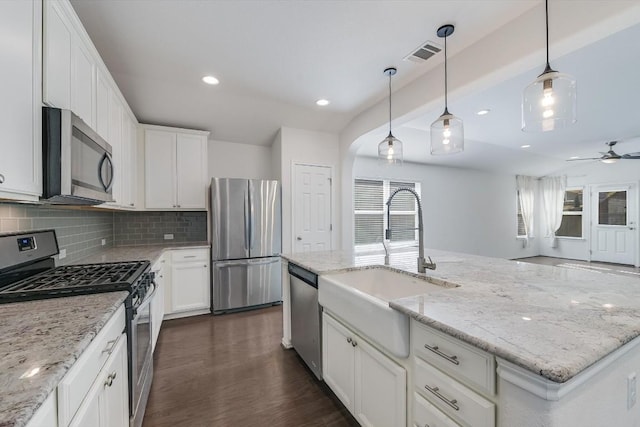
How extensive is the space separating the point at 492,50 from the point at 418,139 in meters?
2.58

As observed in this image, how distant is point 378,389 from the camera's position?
1325 millimetres

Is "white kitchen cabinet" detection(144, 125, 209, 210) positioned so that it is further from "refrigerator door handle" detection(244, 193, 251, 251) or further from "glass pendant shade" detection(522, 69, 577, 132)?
"glass pendant shade" detection(522, 69, 577, 132)

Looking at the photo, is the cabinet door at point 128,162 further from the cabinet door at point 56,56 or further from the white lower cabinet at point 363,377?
the white lower cabinet at point 363,377

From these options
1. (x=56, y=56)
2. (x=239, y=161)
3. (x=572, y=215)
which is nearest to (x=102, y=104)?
(x=56, y=56)

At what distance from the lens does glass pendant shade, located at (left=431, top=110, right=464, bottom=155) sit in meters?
2.04

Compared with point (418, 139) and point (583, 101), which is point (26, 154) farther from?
point (583, 101)

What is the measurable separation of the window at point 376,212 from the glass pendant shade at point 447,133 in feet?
9.99

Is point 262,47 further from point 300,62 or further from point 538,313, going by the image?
→ point 538,313

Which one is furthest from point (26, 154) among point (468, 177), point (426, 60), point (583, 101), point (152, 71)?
point (468, 177)

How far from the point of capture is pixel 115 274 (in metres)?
1.59

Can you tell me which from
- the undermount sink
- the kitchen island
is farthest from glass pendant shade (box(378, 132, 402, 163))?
the kitchen island

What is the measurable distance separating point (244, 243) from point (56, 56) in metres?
2.51

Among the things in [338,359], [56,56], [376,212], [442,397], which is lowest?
[338,359]

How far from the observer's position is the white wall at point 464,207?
582cm
